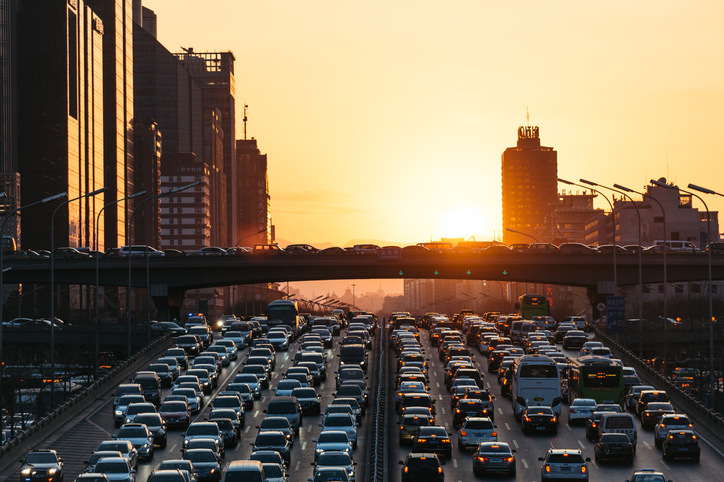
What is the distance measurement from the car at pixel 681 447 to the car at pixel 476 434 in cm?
629

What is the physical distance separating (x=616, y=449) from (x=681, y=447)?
278 cm

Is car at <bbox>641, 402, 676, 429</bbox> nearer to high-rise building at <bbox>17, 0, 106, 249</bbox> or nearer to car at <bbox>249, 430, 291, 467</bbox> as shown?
car at <bbox>249, 430, 291, 467</bbox>

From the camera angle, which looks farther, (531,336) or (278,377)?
(531,336)

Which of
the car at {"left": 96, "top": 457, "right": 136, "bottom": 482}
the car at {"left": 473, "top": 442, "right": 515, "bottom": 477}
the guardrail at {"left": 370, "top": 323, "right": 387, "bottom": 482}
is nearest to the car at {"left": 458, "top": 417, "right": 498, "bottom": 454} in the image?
the guardrail at {"left": 370, "top": 323, "right": 387, "bottom": 482}

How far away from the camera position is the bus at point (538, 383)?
155 feet

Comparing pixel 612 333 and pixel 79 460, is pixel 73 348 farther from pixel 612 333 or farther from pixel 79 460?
pixel 79 460

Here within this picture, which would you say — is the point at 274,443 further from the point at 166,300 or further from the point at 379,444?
the point at 166,300

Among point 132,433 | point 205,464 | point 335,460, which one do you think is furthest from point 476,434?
point 132,433

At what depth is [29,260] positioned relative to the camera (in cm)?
10206

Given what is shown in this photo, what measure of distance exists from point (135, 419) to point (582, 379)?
2152cm

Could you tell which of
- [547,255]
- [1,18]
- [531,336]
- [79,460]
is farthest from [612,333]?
[1,18]

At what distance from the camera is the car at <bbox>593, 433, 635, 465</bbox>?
3728 centimetres

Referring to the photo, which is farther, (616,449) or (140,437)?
(140,437)

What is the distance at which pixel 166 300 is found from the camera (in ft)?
346
